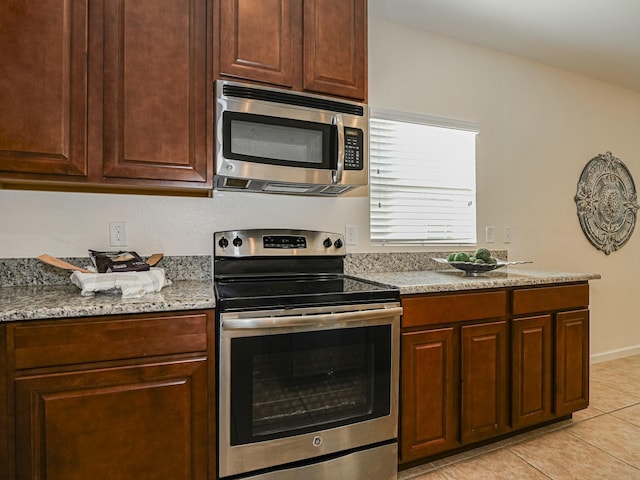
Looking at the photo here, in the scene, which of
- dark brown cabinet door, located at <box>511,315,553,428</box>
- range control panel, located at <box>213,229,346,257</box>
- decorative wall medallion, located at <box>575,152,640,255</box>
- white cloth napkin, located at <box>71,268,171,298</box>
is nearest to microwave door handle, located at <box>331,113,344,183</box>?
range control panel, located at <box>213,229,346,257</box>

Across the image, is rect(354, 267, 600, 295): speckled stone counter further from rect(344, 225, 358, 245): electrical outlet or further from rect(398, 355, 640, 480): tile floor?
rect(398, 355, 640, 480): tile floor

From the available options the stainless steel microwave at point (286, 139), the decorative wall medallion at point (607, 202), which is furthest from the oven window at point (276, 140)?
the decorative wall medallion at point (607, 202)

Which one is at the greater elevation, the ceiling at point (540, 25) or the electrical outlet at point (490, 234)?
the ceiling at point (540, 25)

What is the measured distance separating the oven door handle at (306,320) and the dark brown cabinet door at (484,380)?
0.56m

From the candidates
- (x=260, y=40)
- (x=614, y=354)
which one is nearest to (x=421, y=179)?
(x=260, y=40)

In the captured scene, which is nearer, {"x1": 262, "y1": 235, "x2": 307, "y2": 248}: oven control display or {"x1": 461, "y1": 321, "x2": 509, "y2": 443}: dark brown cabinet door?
{"x1": 461, "y1": 321, "x2": 509, "y2": 443}: dark brown cabinet door

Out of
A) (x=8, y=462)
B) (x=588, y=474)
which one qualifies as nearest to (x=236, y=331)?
(x=8, y=462)

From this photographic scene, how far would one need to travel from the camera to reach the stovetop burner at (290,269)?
61.2 inches

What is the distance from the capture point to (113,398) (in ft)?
4.12

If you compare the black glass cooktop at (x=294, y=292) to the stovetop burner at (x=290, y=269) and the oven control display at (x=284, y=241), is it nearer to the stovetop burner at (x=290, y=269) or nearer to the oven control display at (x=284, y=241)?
the stovetop burner at (x=290, y=269)

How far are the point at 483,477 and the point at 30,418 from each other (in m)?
1.89

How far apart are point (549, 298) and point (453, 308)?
70cm

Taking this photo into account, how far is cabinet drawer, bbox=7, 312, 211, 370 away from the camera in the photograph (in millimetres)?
1167

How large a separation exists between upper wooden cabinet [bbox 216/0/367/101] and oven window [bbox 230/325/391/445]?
3.82ft
